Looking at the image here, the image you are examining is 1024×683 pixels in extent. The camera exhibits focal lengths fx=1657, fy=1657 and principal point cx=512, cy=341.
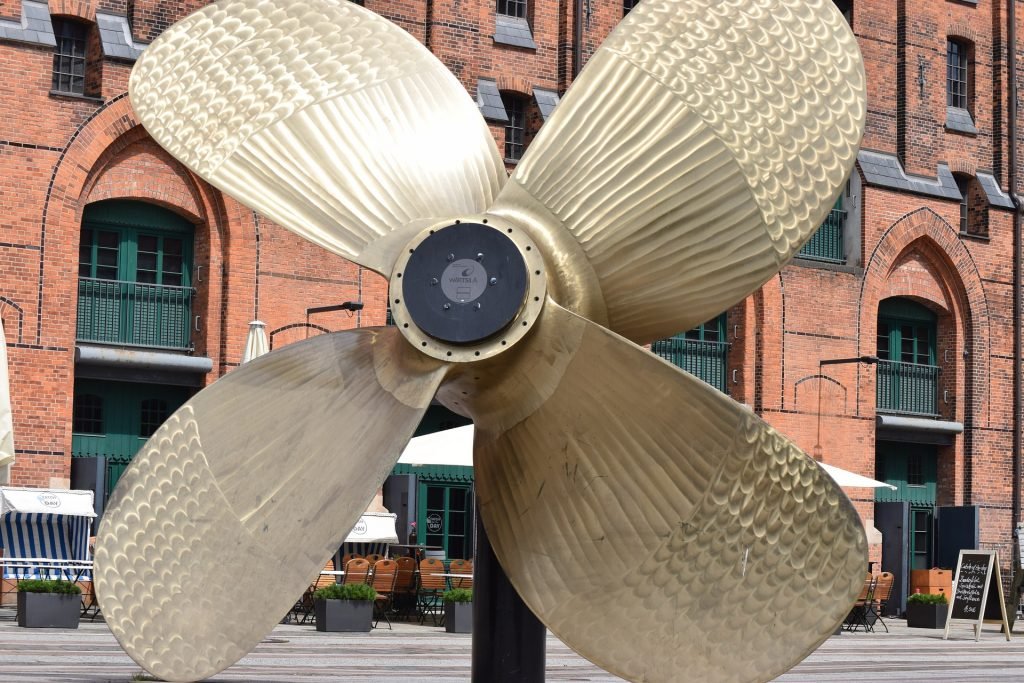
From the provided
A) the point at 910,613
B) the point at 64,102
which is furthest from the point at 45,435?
the point at 910,613

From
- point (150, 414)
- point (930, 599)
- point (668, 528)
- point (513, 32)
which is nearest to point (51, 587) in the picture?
point (150, 414)

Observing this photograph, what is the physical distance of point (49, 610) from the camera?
15.6m

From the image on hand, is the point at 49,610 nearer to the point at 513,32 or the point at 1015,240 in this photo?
the point at 513,32

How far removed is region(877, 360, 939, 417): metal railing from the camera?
2978cm

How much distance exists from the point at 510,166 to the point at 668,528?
2048cm

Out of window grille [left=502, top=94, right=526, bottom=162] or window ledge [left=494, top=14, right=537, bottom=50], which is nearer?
window ledge [left=494, top=14, right=537, bottom=50]

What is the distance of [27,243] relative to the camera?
21.7m

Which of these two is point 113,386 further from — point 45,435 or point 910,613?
point 910,613

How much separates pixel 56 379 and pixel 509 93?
29.3 feet

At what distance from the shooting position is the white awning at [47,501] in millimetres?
19297

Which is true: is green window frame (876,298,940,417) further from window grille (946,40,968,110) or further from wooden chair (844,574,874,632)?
wooden chair (844,574,874,632)

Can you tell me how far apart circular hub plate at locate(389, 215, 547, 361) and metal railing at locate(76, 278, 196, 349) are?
17.5 m

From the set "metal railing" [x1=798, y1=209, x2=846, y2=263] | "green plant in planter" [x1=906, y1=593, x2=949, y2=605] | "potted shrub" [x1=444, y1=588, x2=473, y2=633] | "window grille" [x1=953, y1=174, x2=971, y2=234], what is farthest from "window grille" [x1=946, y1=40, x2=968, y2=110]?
"potted shrub" [x1=444, y1=588, x2=473, y2=633]

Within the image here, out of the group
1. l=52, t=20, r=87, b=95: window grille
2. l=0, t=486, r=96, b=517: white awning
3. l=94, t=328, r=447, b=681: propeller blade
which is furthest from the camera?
l=52, t=20, r=87, b=95: window grille
